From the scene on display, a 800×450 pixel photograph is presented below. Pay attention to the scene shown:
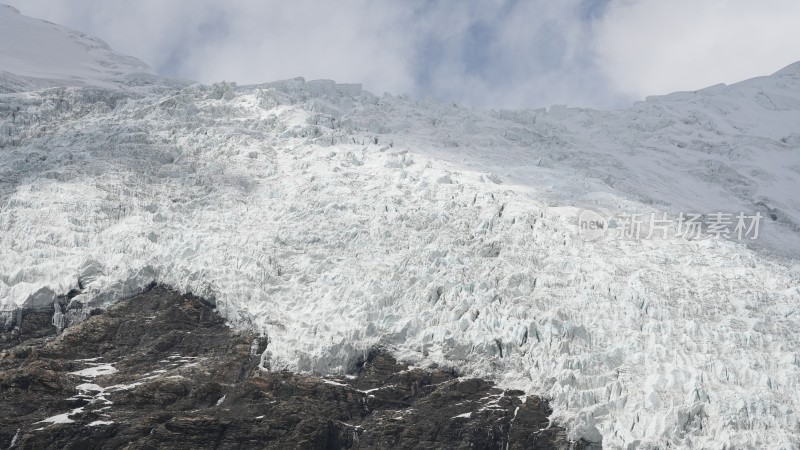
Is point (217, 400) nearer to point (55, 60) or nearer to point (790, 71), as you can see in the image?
point (55, 60)

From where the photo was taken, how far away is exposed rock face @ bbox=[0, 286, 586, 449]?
44.3 m

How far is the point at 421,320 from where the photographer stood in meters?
50.4

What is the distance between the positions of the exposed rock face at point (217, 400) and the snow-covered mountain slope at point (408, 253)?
139 cm

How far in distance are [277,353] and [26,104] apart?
38934mm

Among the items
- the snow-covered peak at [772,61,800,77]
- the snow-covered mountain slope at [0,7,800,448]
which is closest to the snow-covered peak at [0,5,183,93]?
the snow-covered mountain slope at [0,7,800,448]

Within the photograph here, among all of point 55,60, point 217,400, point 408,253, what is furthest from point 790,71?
point 217,400

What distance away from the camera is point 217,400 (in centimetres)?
4684

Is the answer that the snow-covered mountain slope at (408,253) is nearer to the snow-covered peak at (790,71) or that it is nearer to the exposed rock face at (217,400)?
the exposed rock face at (217,400)

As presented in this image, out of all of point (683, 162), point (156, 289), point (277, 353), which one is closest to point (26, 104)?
point (156, 289)

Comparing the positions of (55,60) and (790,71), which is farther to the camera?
(790,71)

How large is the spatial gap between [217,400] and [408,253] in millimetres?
15539

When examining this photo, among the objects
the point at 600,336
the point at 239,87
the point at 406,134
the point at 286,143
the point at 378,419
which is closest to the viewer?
the point at 378,419

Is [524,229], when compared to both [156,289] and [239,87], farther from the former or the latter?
[239,87]

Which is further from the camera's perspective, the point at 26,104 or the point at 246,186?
the point at 26,104
